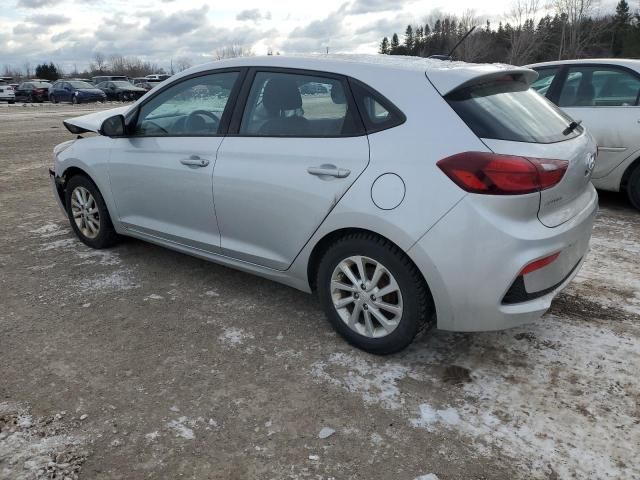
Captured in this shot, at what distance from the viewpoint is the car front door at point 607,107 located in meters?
5.71

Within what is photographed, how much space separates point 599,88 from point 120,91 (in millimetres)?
34025

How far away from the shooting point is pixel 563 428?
8.27ft

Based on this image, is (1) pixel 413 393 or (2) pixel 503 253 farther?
(1) pixel 413 393

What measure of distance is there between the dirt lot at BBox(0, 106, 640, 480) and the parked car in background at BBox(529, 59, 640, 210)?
188cm

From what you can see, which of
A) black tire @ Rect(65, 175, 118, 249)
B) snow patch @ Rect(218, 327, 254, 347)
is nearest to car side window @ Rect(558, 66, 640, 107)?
snow patch @ Rect(218, 327, 254, 347)

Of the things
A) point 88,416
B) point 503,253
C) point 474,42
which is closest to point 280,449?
→ point 88,416

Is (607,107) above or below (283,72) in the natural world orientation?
below

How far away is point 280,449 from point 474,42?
3962 cm

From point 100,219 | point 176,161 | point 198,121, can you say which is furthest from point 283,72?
point 100,219

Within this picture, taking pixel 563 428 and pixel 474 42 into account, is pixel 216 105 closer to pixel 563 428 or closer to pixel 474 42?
pixel 563 428

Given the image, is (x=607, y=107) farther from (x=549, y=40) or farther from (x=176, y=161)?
(x=549, y=40)

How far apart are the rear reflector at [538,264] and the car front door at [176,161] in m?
2.03

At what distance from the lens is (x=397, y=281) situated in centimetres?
289

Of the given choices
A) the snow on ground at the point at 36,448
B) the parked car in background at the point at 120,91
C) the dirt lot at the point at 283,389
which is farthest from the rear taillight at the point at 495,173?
the parked car in background at the point at 120,91
